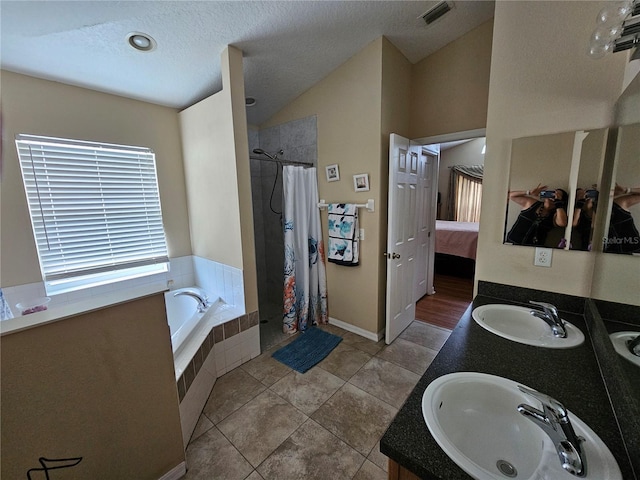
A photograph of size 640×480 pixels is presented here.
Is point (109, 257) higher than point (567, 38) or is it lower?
lower

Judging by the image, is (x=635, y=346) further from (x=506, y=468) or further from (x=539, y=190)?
(x=539, y=190)

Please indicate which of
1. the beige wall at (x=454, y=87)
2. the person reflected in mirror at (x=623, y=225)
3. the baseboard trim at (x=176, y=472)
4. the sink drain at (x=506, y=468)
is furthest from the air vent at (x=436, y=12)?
the baseboard trim at (x=176, y=472)

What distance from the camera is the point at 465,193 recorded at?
616 cm

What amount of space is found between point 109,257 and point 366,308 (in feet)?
8.24

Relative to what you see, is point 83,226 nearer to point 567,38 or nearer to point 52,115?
point 52,115

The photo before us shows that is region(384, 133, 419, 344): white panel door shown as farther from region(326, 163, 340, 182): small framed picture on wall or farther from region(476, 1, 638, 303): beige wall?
region(476, 1, 638, 303): beige wall

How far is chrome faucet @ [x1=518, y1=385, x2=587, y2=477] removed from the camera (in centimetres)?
61

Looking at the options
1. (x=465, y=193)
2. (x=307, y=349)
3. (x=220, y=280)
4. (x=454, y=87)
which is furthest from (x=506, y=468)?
(x=465, y=193)

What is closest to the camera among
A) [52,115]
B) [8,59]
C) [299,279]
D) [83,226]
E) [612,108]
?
[612,108]

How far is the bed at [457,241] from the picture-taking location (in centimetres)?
421

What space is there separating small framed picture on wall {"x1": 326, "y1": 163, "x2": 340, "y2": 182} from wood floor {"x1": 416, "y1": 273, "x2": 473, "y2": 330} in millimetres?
1929

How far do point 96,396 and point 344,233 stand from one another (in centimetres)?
207

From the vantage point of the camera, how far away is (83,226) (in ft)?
7.38

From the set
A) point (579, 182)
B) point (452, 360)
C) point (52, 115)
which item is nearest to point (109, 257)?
point (52, 115)
